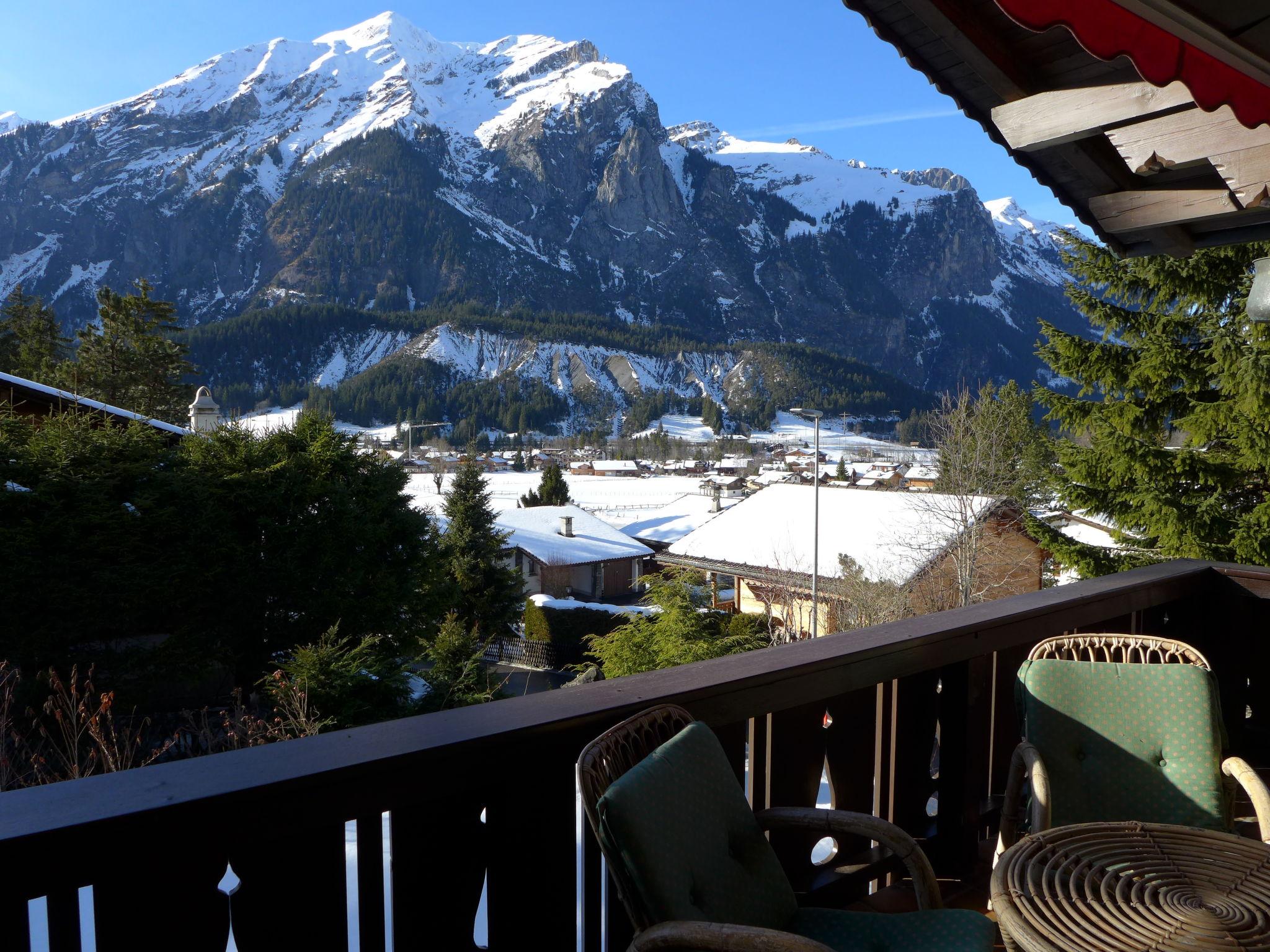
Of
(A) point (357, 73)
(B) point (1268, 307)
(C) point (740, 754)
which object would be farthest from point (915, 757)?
(A) point (357, 73)

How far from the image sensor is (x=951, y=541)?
1748cm

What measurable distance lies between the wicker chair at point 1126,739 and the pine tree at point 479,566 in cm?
1893

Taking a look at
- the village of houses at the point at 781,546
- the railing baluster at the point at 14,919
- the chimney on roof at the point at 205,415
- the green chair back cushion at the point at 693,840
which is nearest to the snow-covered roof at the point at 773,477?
the village of houses at the point at 781,546

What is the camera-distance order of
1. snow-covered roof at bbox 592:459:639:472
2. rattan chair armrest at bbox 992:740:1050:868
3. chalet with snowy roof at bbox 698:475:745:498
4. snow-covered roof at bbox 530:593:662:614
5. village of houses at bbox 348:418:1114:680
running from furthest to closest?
snow-covered roof at bbox 592:459:639:472 < chalet with snowy roof at bbox 698:475:745:498 < snow-covered roof at bbox 530:593:662:614 < village of houses at bbox 348:418:1114:680 < rattan chair armrest at bbox 992:740:1050:868

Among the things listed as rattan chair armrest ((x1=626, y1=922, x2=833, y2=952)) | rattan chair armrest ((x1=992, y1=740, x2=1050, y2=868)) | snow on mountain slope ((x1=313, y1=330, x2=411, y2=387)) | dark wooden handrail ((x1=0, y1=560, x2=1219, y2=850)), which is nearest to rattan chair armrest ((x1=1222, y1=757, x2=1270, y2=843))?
rattan chair armrest ((x1=992, y1=740, x2=1050, y2=868))

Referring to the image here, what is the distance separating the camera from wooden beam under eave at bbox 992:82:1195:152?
7.38ft

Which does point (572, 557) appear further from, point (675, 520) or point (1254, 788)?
point (1254, 788)

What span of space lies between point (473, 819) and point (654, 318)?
143 m

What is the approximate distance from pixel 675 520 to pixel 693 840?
1341 inches

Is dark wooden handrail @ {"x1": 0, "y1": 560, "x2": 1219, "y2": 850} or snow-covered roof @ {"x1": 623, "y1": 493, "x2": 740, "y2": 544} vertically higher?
dark wooden handrail @ {"x1": 0, "y1": 560, "x2": 1219, "y2": 850}

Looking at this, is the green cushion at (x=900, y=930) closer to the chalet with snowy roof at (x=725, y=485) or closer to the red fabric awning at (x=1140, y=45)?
the red fabric awning at (x=1140, y=45)

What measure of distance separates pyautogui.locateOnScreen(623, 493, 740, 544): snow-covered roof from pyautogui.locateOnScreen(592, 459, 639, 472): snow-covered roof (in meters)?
26.7

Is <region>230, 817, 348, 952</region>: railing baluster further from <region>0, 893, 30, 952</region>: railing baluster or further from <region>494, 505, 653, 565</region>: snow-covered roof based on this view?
<region>494, 505, 653, 565</region>: snow-covered roof

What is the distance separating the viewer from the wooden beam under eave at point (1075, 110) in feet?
7.38
